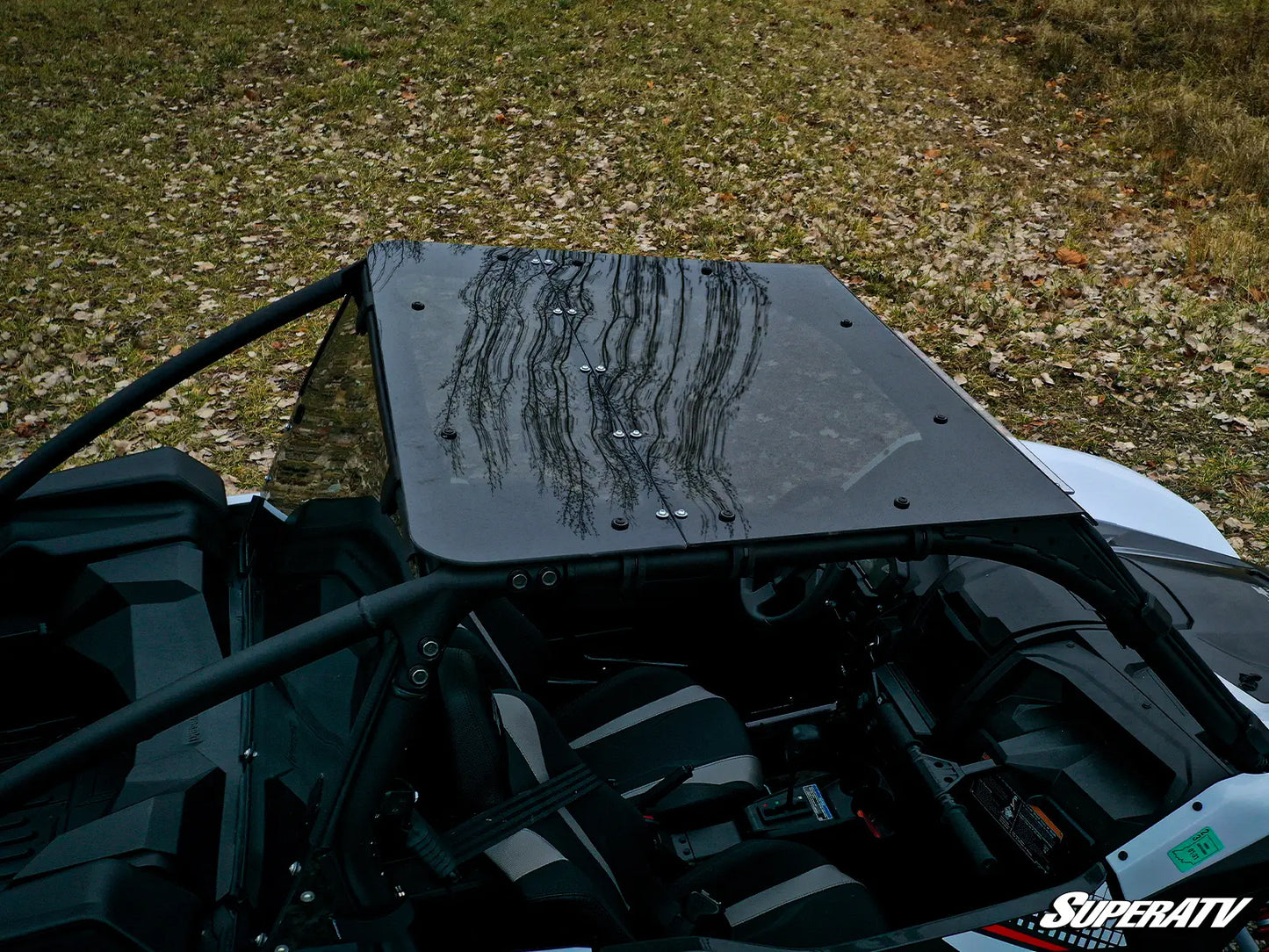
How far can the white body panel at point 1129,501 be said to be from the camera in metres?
3.64

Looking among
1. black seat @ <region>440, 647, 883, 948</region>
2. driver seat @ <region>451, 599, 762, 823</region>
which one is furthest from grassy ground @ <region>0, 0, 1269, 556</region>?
black seat @ <region>440, 647, 883, 948</region>

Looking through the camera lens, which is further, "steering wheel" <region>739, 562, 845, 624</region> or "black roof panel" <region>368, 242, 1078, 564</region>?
"steering wheel" <region>739, 562, 845, 624</region>

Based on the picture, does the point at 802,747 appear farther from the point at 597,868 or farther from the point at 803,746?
the point at 597,868

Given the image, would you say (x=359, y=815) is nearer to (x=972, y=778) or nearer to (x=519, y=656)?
(x=519, y=656)

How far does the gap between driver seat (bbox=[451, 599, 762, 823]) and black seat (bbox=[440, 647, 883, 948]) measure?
0.87 ft

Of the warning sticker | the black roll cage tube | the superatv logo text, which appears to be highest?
the black roll cage tube

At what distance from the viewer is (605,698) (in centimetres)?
299

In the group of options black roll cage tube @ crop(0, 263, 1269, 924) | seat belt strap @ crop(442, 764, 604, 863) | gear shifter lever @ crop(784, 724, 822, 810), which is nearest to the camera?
black roll cage tube @ crop(0, 263, 1269, 924)

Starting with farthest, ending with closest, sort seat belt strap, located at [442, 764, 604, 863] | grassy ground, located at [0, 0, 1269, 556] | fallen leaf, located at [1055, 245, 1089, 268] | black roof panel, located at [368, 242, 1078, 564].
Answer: fallen leaf, located at [1055, 245, 1089, 268] → grassy ground, located at [0, 0, 1269, 556] → seat belt strap, located at [442, 764, 604, 863] → black roof panel, located at [368, 242, 1078, 564]

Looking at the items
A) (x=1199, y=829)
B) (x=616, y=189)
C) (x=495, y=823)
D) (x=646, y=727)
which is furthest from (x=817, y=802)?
(x=616, y=189)

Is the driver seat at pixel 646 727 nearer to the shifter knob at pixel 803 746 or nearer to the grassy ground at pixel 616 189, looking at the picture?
the shifter knob at pixel 803 746

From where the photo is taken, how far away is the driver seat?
279 centimetres

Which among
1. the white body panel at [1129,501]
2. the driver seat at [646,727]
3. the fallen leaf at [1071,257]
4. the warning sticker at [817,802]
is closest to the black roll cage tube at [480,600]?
the driver seat at [646,727]

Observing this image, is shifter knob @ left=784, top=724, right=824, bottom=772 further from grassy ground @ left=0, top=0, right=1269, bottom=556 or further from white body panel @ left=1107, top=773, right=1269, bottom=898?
grassy ground @ left=0, top=0, right=1269, bottom=556
